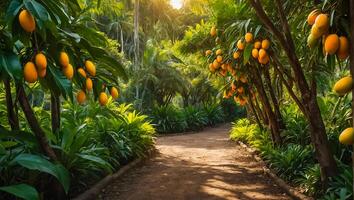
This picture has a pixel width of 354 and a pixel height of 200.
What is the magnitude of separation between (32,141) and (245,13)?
4.80 metres

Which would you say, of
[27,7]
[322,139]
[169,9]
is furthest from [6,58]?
[169,9]

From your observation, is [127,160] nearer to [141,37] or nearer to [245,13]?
[245,13]

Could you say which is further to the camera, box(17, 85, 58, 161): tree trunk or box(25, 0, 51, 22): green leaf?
box(17, 85, 58, 161): tree trunk

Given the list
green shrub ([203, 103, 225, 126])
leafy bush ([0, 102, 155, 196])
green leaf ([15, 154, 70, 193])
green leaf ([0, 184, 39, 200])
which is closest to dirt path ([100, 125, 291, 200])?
leafy bush ([0, 102, 155, 196])

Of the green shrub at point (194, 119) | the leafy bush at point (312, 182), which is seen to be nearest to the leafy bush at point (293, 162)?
the leafy bush at point (312, 182)

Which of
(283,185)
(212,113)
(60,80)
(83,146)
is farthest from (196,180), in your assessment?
(212,113)

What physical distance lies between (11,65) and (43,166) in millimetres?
1261

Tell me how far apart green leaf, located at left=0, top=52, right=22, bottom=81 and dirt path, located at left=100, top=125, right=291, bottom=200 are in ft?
12.2

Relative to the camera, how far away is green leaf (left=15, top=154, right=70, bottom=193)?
149 inches

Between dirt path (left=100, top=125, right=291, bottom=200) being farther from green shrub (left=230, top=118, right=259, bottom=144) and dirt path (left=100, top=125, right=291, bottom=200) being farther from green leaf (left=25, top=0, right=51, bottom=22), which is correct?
green leaf (left=25, top=0, right=51, bottom=22)

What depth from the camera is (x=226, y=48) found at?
902cm

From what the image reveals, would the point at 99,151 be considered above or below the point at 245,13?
below

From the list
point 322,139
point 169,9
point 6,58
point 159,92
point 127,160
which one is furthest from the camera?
point 169,9

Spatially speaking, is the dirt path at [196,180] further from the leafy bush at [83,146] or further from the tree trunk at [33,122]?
the tree trunk at [33,122]
